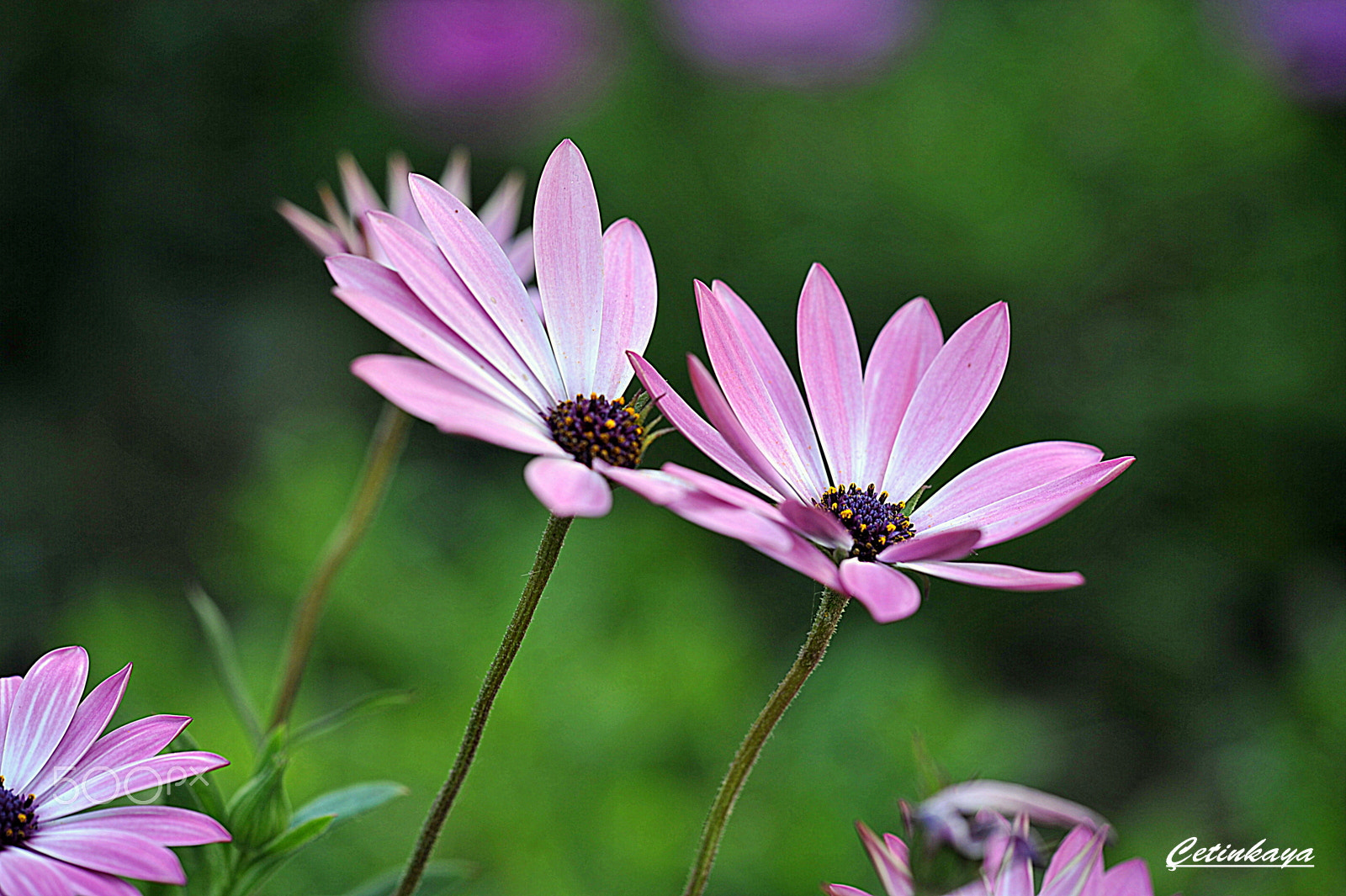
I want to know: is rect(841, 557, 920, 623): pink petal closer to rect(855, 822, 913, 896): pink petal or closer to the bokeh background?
rect(855, 822, 913, 896): pink petal

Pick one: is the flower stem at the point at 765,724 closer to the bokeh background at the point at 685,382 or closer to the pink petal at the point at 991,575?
the pink petal at the point at 991,575

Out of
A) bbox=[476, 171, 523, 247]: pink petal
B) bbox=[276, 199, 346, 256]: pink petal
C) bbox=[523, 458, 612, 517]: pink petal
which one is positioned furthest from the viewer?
bbox=[476, 171, 523, 247]: pink petal

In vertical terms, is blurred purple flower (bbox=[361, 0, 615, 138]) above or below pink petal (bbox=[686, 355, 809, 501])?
above

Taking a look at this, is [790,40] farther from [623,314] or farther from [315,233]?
A: [623,314]

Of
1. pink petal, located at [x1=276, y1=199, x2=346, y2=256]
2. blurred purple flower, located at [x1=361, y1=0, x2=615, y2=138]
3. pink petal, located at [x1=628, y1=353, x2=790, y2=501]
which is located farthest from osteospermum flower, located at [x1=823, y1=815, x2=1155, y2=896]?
blurred purple flower, located at [x1=361, y1=0, x2=615, y2=138]

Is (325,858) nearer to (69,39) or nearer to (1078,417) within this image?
(1078,417)

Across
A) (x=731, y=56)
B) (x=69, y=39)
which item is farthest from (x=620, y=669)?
(x=69, y=39)

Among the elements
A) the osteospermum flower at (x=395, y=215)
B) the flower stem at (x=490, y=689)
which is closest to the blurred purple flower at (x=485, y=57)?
the osteospermum flower at (x=395, y=215)

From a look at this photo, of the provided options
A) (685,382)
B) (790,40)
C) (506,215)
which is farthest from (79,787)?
(790,40)
